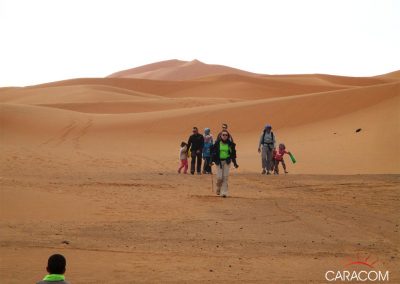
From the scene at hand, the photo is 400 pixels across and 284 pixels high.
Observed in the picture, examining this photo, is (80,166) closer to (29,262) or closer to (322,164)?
(322,164)

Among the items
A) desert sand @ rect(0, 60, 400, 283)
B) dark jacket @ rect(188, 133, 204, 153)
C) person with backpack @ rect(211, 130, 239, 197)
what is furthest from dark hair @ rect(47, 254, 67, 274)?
dark jacket @ rect(188, 133, 204, 153)

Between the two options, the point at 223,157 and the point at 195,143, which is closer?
the point at 223,157

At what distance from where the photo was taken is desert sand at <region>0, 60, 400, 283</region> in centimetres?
871

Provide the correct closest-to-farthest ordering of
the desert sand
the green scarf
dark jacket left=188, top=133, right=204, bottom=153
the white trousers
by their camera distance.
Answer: the green scarf → the desert sand → the white trousers → dark jacket left=188, top=133, right=204, bottom=153

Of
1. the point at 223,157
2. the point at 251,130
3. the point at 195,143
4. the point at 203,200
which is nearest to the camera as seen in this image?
the point at 203,200

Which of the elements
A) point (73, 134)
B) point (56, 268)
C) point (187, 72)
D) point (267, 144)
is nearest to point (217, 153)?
point (267, 144)

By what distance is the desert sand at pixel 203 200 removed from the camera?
871cm

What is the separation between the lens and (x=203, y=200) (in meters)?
14.5

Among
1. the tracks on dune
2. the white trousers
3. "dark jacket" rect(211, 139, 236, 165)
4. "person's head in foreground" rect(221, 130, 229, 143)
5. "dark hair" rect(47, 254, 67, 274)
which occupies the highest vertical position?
the tracks on dune

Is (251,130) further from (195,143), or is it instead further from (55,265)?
(55,265)

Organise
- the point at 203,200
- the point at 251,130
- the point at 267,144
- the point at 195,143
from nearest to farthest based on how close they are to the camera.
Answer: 1. the point at 203,200
2. the point at 267,144
3. the point at 195,143
4. the point at 251,130

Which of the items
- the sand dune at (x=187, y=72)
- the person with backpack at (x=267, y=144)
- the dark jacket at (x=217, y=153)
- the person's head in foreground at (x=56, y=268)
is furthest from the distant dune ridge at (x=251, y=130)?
the sand dune at (x=187, y=72)

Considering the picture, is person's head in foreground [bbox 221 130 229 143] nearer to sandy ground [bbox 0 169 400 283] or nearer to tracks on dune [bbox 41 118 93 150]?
sandy ground [bbox 0 169 400 283]

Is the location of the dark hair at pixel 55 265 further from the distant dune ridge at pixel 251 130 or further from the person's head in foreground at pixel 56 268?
the distant dune ridge at pixel 251 130
